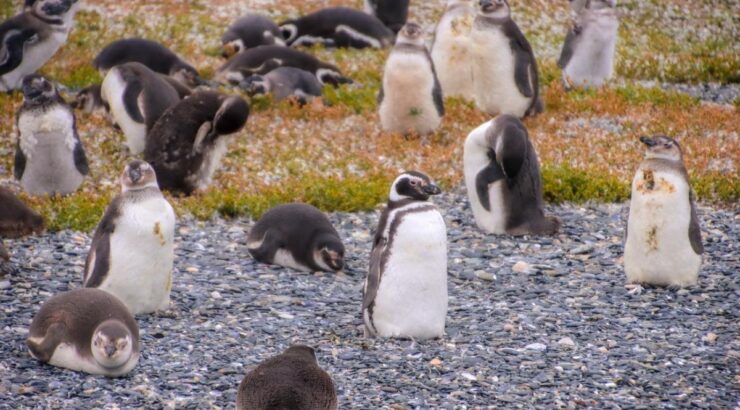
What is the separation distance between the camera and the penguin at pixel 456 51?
1412 centimetres

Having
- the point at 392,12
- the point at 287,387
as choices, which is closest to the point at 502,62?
the point at 392,12

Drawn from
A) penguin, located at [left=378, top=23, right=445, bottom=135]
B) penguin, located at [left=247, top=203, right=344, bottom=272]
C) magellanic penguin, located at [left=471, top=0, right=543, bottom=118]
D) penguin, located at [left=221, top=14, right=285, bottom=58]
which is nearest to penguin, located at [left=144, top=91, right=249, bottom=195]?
penguin, located at [left=247, top=203, right=344, bottom=272]

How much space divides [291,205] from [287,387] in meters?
3.76

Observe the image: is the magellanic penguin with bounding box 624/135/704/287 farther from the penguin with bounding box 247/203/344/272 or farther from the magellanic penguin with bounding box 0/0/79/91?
the magellanic penguin with bounding box 0/0/79/91

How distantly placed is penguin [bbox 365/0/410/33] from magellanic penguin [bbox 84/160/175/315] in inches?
474

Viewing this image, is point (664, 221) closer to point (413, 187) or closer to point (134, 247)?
point (413, 187)

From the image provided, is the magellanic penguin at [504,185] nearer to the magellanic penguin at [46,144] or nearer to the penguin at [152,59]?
the magellanic penguin at [46,144]

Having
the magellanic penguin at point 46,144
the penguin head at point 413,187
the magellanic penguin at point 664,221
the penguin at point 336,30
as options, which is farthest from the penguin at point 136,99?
the penguin at point 336,30

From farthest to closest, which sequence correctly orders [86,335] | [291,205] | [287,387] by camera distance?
[291,205] < [86,335] < [287,387]

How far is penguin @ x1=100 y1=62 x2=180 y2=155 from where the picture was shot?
11719 mm

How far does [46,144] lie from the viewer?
10.5m

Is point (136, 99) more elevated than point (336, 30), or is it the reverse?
point (136, 99)

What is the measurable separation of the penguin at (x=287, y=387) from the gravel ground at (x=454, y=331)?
24.9 inches

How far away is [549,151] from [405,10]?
25.2 feet
